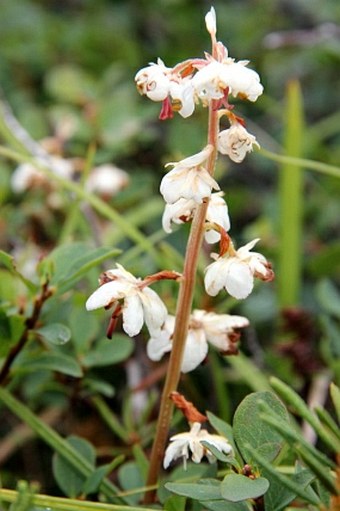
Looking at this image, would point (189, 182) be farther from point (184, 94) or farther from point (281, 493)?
point (281, 493)

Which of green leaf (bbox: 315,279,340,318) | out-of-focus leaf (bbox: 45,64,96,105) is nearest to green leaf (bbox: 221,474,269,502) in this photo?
green leaf (bbox: 315,279,340,318)

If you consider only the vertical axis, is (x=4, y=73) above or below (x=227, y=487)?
above

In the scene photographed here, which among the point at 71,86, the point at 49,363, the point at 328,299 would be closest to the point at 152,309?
Answer: the point at 49,363

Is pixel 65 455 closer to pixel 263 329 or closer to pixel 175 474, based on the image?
pixel 175 474

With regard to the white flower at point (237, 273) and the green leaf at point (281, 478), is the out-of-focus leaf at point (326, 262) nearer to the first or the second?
the white flower at point (237, 273)

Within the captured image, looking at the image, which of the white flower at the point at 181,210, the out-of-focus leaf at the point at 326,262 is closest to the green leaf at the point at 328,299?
the out-of-focus leaf at the point at 326,262

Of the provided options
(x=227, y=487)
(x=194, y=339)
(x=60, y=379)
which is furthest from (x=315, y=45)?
(x=227, y=487)
